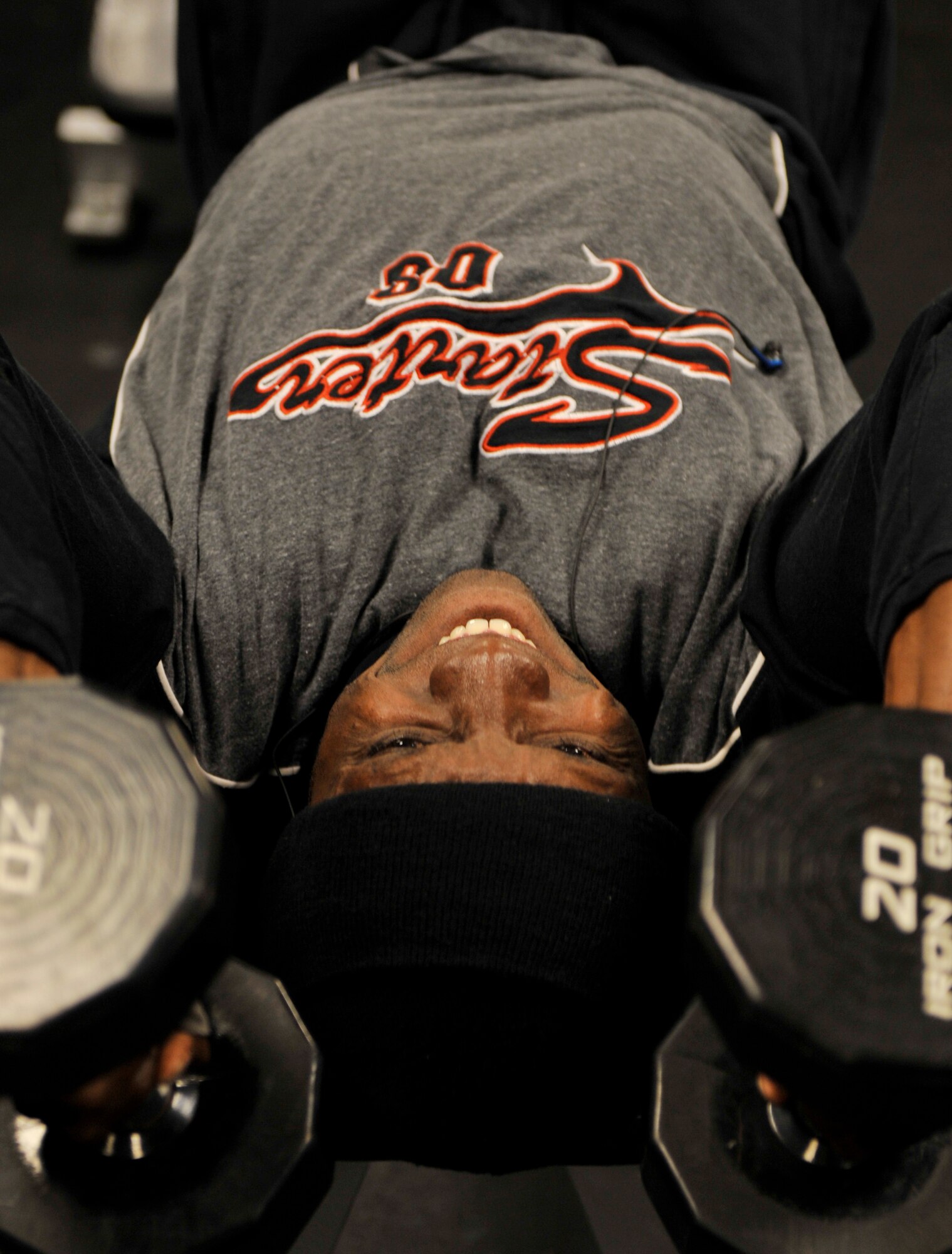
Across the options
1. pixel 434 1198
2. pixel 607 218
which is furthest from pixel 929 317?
pixel 434 1198

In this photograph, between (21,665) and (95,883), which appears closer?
(95,883)

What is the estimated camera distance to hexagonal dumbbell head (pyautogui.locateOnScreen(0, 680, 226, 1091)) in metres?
0.36

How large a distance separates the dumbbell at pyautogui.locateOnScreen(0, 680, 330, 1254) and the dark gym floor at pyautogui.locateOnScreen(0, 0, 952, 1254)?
1.06 m

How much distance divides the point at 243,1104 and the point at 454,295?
65 centimetres

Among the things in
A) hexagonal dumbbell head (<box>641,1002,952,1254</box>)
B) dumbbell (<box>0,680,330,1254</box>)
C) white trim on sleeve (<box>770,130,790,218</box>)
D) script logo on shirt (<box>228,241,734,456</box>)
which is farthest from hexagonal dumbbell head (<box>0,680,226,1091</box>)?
white trim on sleeve (<box>770,130,790,218</box>)

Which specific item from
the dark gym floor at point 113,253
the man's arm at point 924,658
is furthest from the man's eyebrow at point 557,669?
the dark gym floor at point 113,253

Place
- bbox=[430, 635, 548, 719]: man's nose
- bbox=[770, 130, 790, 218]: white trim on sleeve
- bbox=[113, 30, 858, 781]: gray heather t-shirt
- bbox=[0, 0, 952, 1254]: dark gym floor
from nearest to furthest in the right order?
1. bbox=[430, 635, 548, 719]: man's nose
2. bbox=[113, 30, 858, 781]: gray heather t-shirt
3. bbox=[770, 130, 790, 218]: white trim on sleeve
4. bbox=[0, 0, 952, 1254]: dark gym floor

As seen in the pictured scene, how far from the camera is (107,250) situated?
62.0 inches

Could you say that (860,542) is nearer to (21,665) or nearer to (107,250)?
(21,665)

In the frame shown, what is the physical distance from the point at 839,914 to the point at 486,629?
431mm

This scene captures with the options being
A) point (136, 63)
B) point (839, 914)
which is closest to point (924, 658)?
point (839, 914)

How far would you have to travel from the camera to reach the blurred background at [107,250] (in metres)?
1.50

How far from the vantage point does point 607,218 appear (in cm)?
98

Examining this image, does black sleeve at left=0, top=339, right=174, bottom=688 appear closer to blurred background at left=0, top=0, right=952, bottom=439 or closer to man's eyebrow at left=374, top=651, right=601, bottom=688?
man's eyebrow at left=374, top=651, right=601, bottom=688
